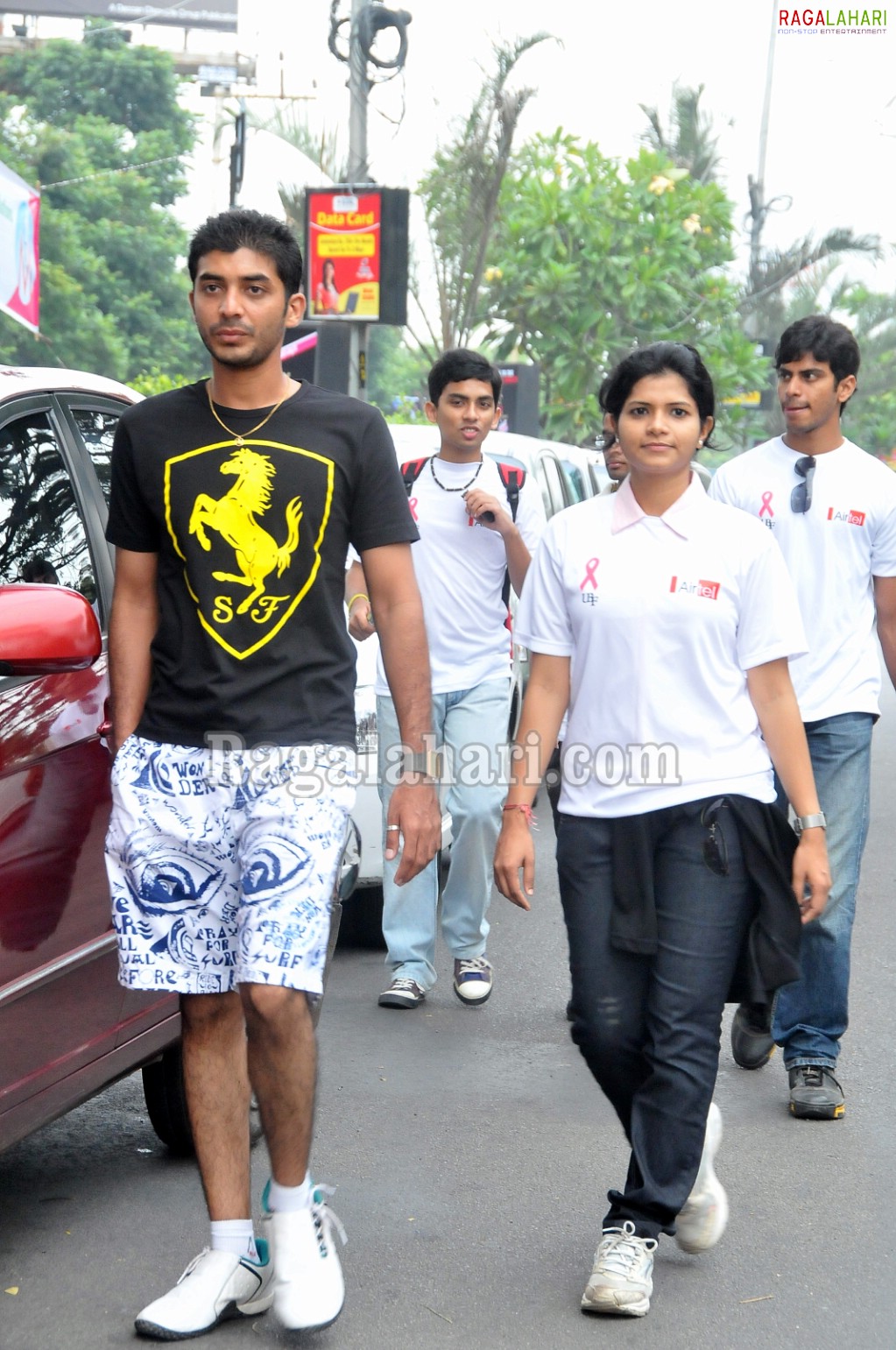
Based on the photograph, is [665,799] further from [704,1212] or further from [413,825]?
[704,1212]

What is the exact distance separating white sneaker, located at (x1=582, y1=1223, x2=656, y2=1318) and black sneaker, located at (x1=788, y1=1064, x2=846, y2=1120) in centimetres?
129

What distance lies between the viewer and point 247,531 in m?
3.24

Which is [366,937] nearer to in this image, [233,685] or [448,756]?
[448,756]

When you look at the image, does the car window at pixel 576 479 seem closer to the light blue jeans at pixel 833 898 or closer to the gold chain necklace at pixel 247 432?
the light blue jeans at pixel 833 898

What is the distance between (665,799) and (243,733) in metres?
0.85

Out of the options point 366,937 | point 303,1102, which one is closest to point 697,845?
point 303,1102

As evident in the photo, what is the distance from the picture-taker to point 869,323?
41406mm

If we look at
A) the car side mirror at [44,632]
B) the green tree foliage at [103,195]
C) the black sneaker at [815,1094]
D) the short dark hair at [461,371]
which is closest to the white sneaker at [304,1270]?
the car side mirror at [44,632]

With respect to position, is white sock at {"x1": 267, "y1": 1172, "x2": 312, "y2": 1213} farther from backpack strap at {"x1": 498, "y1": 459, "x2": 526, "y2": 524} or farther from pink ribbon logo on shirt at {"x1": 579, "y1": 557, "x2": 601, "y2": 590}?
backpack strap at {"x1": 498, "y1": 459, "x2": 526, "y2": 524}

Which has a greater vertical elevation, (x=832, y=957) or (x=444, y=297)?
Result: (x=444, y=297)

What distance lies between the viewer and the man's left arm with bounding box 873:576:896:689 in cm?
482

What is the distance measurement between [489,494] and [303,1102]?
112 inches

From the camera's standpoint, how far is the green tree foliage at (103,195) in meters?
39.9

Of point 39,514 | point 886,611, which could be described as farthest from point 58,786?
point 886,611
